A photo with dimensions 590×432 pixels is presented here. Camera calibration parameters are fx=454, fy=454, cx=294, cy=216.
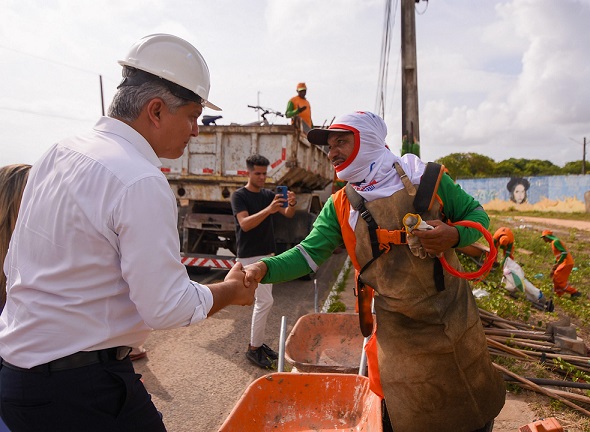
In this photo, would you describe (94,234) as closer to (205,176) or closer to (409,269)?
(409,269)

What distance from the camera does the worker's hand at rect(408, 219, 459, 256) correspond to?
2.17 m

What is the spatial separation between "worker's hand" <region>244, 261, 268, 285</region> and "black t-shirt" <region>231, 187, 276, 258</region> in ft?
7.96

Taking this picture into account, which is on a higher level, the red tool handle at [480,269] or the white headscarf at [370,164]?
the white headscarf at [370,164]

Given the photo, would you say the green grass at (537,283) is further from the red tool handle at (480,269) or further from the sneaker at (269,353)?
the red tool handle at (480,269)

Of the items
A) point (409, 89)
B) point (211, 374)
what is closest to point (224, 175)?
point (409, 89)

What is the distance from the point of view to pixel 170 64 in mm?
1672

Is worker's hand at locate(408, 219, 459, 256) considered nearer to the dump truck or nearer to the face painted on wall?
the dump truck

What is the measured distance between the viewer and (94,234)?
1430mm

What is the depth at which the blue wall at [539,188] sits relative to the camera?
94.2 ft

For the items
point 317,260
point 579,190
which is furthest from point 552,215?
point 317,260

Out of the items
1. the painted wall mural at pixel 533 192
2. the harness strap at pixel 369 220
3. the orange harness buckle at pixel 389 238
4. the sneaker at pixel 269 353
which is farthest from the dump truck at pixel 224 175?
the painted wall mural at pixel 533 192

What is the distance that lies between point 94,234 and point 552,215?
30.5 m

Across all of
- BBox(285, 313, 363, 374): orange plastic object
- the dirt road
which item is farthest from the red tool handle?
the dirt road

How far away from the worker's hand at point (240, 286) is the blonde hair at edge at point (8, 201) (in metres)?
1.36
